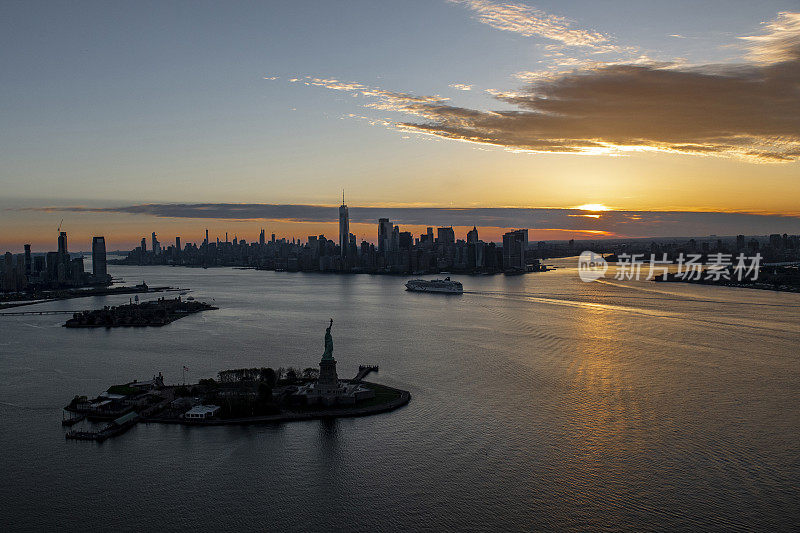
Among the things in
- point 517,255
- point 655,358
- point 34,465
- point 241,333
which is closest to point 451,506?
point 34,465

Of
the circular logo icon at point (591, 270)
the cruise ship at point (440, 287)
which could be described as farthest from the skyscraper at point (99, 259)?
the circular logo icon at point (591, 270)

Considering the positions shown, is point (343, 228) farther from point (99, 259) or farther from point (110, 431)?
point (110, 431)

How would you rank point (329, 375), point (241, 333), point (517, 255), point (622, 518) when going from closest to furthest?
point (622, 518) → point (329, 375) → point (241, 333) → point (517, 255)

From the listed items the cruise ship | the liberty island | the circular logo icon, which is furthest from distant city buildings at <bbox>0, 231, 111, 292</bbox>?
the circular logo icon

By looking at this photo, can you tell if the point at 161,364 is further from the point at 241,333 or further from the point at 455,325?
the point at 455,325

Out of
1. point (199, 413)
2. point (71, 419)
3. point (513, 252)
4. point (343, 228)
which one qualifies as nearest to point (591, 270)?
point (513, 252)

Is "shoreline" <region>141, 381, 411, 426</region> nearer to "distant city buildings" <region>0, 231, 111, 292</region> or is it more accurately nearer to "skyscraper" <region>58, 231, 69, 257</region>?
"distant city buildings" <region>0, 231, 111, 292</region>
